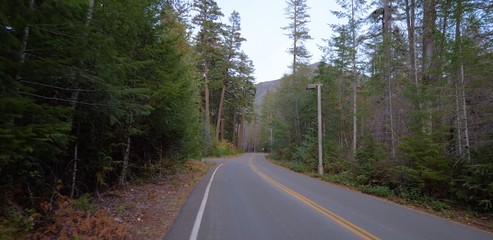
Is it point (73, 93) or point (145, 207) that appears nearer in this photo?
point (73, 93)

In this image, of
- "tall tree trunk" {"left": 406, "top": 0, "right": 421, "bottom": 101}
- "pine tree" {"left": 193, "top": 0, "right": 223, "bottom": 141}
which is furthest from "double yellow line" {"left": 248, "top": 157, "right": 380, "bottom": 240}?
"pine tree" {"left": 193, "top": 0, "right": 223, "bottom": 141}

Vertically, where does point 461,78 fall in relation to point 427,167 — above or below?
above

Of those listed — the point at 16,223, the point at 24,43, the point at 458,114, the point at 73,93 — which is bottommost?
the point at 16,223

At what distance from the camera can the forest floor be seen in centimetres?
643

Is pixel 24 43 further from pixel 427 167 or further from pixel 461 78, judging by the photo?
pixel 427 167

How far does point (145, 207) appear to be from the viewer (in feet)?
27.7

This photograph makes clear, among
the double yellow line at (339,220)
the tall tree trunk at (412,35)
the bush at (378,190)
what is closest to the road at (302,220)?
the double yellow line at (339,220)

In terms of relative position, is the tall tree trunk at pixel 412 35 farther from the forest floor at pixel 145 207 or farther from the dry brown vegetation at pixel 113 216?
the dry brown vegetation at pixel 113 216

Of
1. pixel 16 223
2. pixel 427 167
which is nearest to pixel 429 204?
pixel 427 167

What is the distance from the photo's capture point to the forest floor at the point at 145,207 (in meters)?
6.43

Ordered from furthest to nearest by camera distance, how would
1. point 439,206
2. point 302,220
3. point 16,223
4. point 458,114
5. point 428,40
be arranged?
point 428,40 < point 458,114 < point 439,206 < point 302,220 < point 16,223

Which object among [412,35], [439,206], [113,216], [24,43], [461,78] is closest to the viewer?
[24,43]

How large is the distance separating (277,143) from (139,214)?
37166mm

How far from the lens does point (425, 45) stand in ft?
49.9
